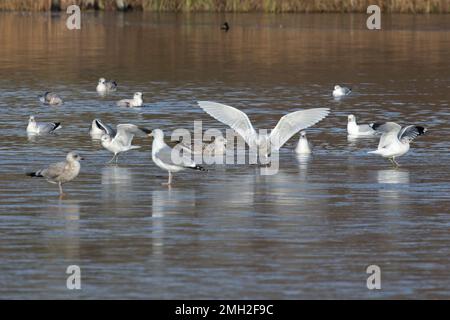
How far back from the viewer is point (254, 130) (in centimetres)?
1675

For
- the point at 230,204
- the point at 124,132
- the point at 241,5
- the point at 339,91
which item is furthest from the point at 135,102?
the point at 241,5

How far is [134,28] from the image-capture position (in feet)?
162

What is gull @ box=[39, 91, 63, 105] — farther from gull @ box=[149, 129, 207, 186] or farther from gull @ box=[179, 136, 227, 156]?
gull @ box=[149, 129, 207, 186]

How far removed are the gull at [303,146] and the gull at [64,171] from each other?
4259 millimetres

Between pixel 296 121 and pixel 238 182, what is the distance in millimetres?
1523

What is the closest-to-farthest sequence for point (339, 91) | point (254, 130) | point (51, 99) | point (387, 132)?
point (254, 130) → point (387, 132) → point (51, 99) → point (339, 91)

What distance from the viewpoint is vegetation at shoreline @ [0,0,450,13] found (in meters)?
53.7

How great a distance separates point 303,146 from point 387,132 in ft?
4.05

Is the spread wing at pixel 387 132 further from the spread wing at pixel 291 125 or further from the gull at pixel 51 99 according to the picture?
the gull at pixel 51 99

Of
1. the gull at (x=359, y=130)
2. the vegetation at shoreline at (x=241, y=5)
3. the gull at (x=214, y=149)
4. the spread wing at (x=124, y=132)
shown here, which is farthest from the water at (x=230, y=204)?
the vegetation at shoreline at (x=241, y=5)

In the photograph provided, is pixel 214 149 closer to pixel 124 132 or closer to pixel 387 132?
pixel 124 132

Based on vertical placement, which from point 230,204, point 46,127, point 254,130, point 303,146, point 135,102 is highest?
point 254,130

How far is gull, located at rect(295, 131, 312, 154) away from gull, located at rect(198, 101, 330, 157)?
3.18 feet
